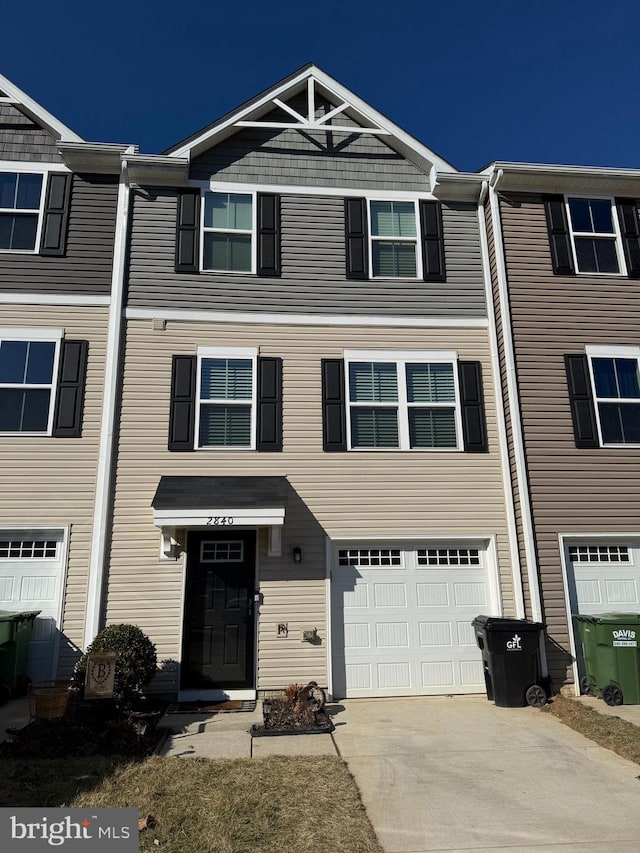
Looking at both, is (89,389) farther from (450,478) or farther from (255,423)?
(450,478)

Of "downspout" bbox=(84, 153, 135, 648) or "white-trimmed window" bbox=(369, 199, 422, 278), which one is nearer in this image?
"downspout" bbox=(84, 153, 135, 648)

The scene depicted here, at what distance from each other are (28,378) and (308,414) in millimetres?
4175

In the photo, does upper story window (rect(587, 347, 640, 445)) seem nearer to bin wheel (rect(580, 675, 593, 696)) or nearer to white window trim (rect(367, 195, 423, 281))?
white window trim (rect(367, 195, 423, 281))

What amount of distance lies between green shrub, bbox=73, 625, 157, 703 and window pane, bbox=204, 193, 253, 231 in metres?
6.35

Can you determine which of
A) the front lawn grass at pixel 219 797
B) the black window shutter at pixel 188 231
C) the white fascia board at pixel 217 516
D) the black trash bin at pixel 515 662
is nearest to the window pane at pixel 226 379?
→ the black window shutter at pixel 188 231

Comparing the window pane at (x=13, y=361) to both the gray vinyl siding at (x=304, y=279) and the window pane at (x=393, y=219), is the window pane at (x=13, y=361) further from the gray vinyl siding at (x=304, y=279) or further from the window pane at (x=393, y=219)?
the window pane at (x=393, y=219)

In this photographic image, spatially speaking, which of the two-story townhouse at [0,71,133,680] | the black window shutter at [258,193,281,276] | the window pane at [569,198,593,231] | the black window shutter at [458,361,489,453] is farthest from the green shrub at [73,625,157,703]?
the window pane at [569,198,593,231]

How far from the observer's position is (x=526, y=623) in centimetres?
770

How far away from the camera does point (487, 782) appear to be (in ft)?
16.6

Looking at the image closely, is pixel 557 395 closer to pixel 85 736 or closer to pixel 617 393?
pixel 617 393

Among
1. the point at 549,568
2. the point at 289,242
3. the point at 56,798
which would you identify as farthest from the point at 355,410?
the point at 56,798

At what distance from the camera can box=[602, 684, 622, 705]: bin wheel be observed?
7.44m

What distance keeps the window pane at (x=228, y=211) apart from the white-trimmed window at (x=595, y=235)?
18.0ft

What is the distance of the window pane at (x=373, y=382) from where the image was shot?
918 centimetres
